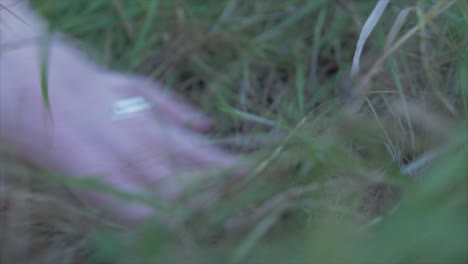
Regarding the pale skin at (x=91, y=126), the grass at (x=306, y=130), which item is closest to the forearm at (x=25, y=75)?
the pale skin at (x=91, y=126)

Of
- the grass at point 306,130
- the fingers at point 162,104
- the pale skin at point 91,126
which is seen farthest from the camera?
the fingers at point 162,104

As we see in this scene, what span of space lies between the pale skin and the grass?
3.1 inches

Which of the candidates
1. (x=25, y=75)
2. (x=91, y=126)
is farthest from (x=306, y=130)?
(x=25, y=75)

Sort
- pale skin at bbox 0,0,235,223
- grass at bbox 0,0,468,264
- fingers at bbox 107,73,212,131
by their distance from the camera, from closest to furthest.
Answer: grass at bbox 0,0,468,264
pale skin at bbox 0,0,235,223
fingers at bbox 107,73,212,131

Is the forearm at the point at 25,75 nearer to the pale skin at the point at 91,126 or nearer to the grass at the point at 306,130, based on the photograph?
the pale skin at the point at 91,126

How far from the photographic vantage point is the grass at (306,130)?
555mm

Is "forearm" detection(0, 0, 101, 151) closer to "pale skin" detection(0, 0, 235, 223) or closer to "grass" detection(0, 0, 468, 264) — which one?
"pale skin" detection(0, 0, 235, 223)

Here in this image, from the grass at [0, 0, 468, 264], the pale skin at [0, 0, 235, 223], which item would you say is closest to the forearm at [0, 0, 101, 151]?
the pale skin at [0, 0, 235, 223]

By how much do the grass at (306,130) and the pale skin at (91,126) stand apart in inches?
3.1

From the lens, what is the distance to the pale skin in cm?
98

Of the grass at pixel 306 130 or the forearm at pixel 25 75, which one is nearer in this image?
the grass at pixel 306 130

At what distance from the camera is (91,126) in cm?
111

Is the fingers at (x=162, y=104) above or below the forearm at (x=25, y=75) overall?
below

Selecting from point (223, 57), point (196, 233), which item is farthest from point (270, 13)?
point (196, 233)
